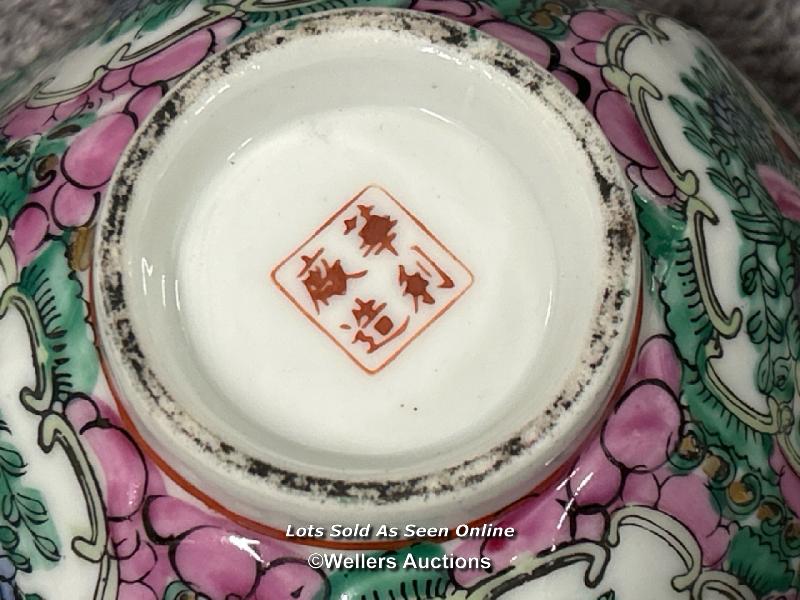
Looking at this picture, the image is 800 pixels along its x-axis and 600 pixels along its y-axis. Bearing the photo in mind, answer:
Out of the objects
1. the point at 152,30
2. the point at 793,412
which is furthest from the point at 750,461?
the point at 152,30

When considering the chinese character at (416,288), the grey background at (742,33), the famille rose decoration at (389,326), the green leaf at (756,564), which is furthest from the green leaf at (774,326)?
the grey background at (742,33)

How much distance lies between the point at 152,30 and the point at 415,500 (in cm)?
45

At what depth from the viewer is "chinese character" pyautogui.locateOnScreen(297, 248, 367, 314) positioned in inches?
32.0

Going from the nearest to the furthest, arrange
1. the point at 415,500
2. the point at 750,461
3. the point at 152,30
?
the point at 415,500 → the point at 750,461 → the point at 152,30

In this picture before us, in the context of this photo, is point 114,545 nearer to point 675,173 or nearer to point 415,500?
point 415,500

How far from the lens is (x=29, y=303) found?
817mm

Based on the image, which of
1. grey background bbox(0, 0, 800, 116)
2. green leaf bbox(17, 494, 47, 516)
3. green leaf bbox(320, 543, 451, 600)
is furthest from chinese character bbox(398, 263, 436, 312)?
grey background bbox(0, 0, 800, 116)

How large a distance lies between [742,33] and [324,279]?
2.54ft

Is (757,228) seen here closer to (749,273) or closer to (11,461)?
(749,273)

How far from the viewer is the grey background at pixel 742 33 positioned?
4.47ft

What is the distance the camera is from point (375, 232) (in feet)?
2.74

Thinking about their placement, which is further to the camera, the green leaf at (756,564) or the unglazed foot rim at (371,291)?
the green leaf at (756,564)

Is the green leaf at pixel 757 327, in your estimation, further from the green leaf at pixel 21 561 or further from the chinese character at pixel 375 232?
the green leaf at pixel 21 561

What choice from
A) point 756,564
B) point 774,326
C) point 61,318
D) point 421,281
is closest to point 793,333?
point 774,326
